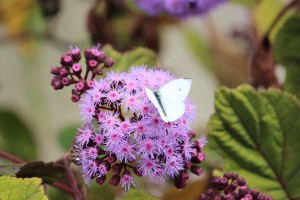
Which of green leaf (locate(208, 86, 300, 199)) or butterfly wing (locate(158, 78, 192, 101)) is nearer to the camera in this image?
butterfly wing (locate(158, 78, 192, 101))

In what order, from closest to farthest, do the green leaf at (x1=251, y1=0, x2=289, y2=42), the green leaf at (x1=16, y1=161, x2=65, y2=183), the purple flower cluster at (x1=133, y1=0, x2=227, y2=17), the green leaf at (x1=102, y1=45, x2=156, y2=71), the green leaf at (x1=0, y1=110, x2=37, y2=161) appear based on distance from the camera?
1. the green leaf at (x1=16, y1=161, x2=65, y2=183)
2. the green leaf at (x1=102, y1=45, x2=156, y2=71)
3. the purple flower cluster at (x1=133, y1=0, x2=227, y2=17)
4. the green leaf at (x1=251, y1=0, x2=289, y2=42)
5. the green leaf at (x1=0, y1=110, x2=37, y2=161)

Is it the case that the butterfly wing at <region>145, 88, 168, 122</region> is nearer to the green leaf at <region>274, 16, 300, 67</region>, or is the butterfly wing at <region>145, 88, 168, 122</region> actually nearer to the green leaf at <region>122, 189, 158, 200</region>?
the green leaf at <region>122, 189, 158, 200</region>

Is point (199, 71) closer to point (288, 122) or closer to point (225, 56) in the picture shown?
point (225, 56)

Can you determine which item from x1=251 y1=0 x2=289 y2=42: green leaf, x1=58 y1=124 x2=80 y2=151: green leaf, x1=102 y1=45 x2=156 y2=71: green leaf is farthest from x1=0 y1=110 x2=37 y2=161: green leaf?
x1=102 y1=45 x2=156 y2=71: green leaf

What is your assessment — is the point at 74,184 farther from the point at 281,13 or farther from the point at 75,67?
the point at 281,13

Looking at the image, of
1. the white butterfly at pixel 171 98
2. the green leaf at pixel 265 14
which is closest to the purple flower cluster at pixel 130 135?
the white butterfly at pixel 171 98

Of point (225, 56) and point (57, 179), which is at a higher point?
point (225, 56)

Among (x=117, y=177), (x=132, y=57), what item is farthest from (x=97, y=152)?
(x=132, y=57)
